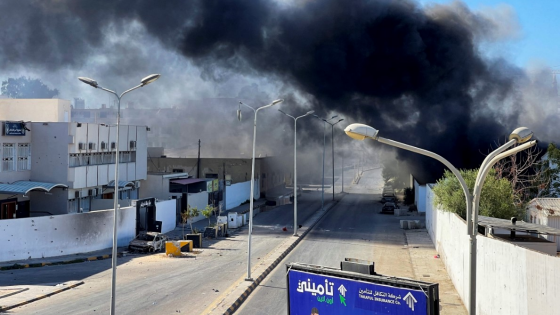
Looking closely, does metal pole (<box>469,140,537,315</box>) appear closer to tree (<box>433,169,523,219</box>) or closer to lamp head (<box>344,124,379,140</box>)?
lamp head (<box>344,124,379,140</box>)

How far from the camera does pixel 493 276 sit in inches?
540

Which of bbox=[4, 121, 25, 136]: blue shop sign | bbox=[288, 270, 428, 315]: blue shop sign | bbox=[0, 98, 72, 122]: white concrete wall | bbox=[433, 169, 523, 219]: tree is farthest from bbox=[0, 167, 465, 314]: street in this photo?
bbox=[0, 98, 72, 122]: white concrete wall

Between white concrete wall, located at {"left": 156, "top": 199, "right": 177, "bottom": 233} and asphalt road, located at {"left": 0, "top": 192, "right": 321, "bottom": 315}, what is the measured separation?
4.10 m

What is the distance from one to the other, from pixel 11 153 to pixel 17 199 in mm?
2331

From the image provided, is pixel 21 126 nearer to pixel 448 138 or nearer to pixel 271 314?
pixel 271 314

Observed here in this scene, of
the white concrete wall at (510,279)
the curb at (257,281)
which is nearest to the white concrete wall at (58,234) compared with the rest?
the curb at (257,281)

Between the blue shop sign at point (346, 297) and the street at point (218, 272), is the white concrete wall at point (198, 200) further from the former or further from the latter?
the blue shop sign at point (346, 297)

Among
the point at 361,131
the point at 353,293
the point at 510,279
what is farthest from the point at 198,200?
the point at 361,131

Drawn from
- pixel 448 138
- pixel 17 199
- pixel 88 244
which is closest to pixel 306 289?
pixel 88 244

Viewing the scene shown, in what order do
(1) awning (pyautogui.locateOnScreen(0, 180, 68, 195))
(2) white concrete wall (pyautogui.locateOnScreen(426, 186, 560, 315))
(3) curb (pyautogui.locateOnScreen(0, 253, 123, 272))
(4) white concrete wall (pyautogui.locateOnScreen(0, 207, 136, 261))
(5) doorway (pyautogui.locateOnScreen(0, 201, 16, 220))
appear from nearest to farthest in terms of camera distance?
1. (2) white concrete wall (pyautogui.locateOnScreen(426, 186, 560, 315))
2. (3) curb (pyautogui.locateOnScreen(0, 253, 123, 272))
3. (4) white concrete wall (pyautogui.locateOnScreen(0, 207, 136, 261))
4. (1) awning (pyautogui.locateOnScreen(0, 180, 68, 195))
5. (5) doorway (pyautogui.locateOnScreen(0, 201, 16, 220))

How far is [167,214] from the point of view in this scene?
1398 inches

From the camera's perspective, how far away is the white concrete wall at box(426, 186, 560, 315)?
9875mm

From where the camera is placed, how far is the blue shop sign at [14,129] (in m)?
29.8

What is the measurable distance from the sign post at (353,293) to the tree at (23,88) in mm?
107146
